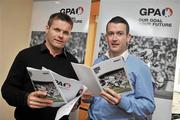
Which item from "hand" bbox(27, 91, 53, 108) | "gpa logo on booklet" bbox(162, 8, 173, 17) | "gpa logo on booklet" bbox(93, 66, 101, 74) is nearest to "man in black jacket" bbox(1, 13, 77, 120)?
"hand" bbox(27, 91, 53, 108)

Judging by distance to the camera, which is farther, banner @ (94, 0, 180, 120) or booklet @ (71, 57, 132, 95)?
banner @ (94, 0, 180, 120)

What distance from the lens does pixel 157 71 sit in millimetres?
2217

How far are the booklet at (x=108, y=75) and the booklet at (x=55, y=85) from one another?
12 cm

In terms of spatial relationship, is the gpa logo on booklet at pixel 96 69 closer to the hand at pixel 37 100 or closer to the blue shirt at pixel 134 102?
the blue shirt at pixel 134 102

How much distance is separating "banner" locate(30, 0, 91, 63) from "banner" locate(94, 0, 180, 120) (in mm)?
416

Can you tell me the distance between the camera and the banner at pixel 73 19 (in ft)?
8.73

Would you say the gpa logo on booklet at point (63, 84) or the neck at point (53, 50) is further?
the neck at point (53, 50)

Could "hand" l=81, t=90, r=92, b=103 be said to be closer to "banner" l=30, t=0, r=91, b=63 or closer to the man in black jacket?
the man in black jacket

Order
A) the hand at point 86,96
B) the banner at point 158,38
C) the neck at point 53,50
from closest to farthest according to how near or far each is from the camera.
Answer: the hand at point 86,96, the neck at point 53,50, the banner at point 158,38

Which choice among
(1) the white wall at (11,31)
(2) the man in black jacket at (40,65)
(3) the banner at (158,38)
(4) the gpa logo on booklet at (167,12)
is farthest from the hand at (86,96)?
(1) the white wall at (11,31)

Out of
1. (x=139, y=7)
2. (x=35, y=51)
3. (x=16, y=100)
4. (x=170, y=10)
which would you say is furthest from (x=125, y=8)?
(x=16, y=100)

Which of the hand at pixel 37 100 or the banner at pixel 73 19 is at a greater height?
the banner at pixel 73 19

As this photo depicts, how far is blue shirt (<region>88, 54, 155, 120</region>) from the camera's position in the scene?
5.64 feet

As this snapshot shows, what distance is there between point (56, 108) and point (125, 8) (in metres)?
1.11
